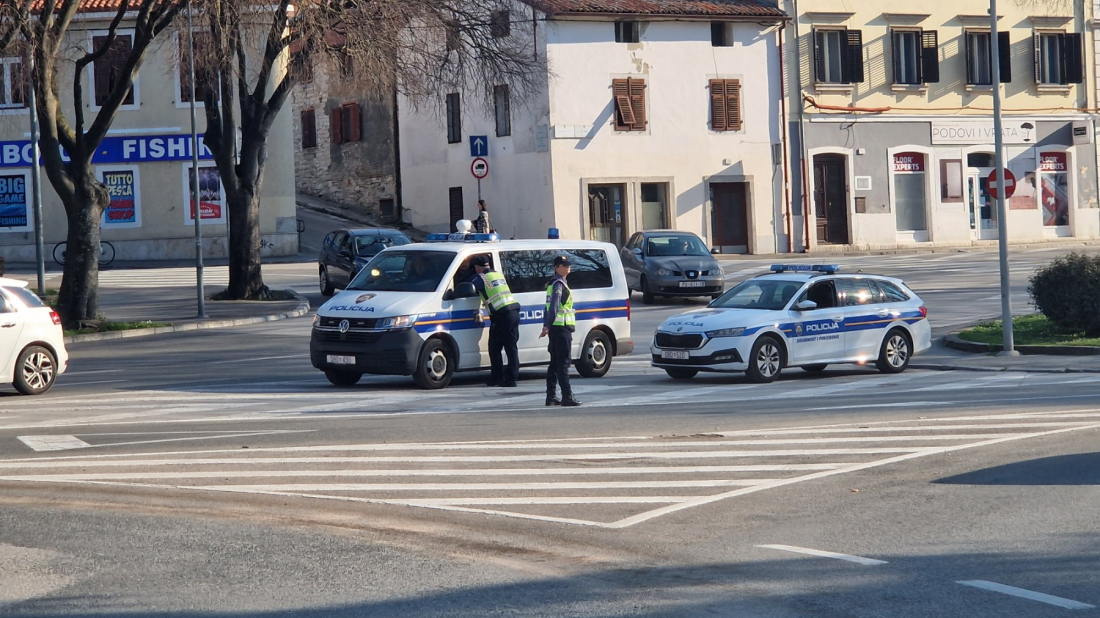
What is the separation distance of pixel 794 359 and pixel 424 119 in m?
33.5

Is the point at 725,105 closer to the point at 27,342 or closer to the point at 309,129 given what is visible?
the point at 309,129

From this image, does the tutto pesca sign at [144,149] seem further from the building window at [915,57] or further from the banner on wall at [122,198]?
the building window at [915,57]

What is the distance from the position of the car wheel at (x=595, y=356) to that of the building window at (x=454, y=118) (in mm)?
30040

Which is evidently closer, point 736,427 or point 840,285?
point 736,427

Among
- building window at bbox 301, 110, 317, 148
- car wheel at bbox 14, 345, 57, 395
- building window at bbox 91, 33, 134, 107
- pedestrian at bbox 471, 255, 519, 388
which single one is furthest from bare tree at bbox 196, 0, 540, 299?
building window at bbox 301, 110, 317, 148

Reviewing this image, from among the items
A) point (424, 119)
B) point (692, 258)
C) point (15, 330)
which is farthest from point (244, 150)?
point (424, 119)

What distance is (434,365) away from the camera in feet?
58.3

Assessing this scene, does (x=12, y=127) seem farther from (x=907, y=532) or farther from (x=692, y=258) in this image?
(x=907, y=532)

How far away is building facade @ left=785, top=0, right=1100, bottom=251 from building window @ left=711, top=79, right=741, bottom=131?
210cm

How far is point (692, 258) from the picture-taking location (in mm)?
31391

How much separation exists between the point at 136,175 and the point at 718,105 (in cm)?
1889

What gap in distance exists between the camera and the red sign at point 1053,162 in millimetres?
50469

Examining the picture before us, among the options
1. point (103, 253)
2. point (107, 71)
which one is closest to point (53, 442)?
point (103, 253)

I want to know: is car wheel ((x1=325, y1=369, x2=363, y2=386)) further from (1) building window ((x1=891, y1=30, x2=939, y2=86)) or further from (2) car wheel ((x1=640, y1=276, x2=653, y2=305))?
(1) building window ((x1=891, y1=30, x2=939, y2=86))
